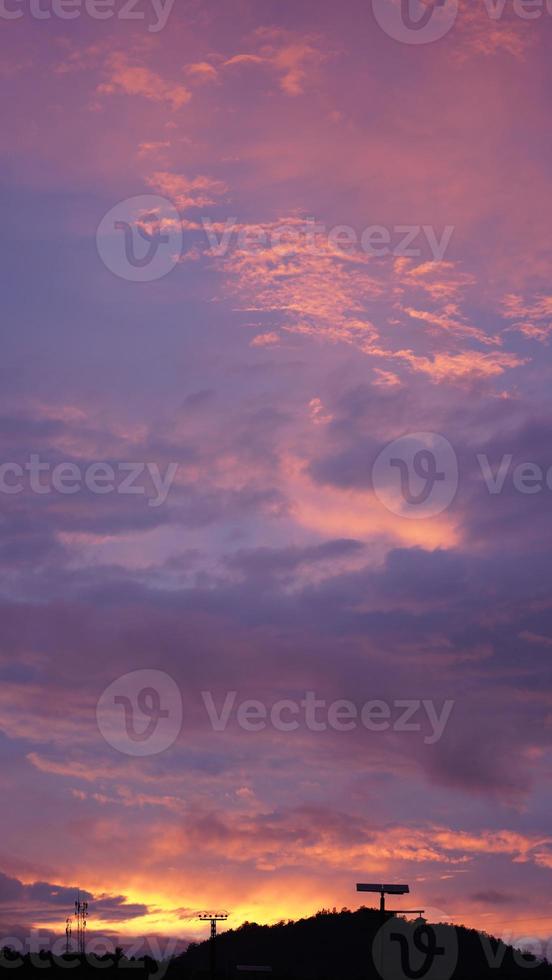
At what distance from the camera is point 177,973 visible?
13688cm

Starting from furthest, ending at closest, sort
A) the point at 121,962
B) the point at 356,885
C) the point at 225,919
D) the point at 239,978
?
the point at 239,978, the point at 121,962, the point at 225,919, the point at 356,885

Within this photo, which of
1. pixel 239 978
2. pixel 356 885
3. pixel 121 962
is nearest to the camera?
pixel 356 885

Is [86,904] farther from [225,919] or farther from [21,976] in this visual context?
[225,919]

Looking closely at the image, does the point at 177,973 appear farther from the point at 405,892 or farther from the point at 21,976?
the point at 405,892

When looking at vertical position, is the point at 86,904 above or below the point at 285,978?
above

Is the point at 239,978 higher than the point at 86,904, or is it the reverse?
the point at 86,904

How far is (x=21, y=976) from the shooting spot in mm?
117125

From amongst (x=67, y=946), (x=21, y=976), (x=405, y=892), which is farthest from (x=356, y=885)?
(x=67, y=946)

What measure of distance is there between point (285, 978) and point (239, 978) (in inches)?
268

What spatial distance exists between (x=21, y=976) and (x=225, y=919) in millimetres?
22666

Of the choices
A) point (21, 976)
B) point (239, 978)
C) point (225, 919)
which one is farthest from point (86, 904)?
point (225, 919)

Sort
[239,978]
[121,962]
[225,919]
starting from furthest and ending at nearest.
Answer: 1. [239,978]
2. [121,962]
3. [225,919]

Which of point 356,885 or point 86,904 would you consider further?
point 86,904

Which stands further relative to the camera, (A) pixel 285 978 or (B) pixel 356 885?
(A) pixel 285 978
